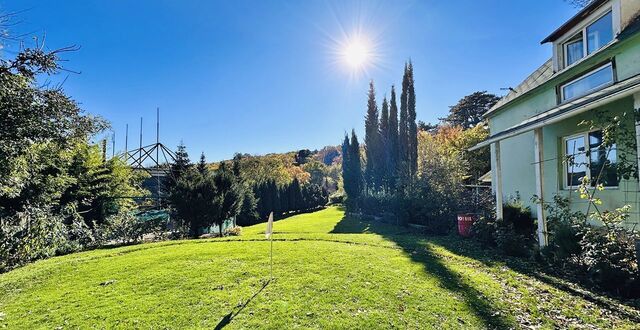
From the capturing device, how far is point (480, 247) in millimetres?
8719

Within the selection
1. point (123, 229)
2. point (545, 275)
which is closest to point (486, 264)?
point (545, 275)

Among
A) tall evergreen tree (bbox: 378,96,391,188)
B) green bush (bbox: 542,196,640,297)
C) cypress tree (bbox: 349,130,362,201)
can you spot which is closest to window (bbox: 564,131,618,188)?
green bush (bbox: 542,196,640,297)

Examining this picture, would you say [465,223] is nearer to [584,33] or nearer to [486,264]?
[486,264]

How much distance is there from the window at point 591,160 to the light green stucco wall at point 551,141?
0.63ft

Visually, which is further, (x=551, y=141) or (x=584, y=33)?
(x=551, y=141)

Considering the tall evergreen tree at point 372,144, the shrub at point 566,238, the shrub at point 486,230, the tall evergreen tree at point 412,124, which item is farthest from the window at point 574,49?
the tall evergreen tree at point 372,144

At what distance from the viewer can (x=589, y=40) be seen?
846 centimetres

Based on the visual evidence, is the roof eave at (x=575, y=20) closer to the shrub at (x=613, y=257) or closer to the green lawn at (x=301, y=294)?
the shrub at (x=613, y=257)

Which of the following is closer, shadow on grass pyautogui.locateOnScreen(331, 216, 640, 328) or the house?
shadow on grass pyautogui.locateOnScreen(331, 216, 640, 328)

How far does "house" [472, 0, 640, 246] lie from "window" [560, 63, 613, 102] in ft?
0.08

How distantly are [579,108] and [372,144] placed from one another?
828 inches

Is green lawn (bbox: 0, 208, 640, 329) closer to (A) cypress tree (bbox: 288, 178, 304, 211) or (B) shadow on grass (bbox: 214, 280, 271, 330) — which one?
(B) shadow on grass (bbox: 214, 280, 271, 330)

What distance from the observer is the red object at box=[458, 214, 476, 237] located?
10430 mm

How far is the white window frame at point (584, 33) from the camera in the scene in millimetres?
7434
